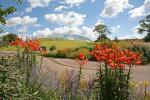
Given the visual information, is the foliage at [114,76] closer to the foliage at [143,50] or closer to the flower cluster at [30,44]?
the flower cluster at [30,44]

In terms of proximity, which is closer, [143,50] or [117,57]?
[117,57]

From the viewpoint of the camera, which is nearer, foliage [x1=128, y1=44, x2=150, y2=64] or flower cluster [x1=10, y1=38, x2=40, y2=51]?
flower cluster [x1=10, y1=38, x2=40, y2=51]

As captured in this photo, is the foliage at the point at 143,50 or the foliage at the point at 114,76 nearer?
the foliage at the point at 114,76

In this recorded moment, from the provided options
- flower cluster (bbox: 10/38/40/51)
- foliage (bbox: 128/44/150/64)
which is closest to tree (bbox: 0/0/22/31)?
flower cluster (bbox: 10/38/40/51)

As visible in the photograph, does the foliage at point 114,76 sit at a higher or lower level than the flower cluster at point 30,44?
lower

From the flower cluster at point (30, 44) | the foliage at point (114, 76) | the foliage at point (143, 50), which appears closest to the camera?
the foliage at point (114, 76)

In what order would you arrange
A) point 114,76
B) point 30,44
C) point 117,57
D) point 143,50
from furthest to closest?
1. point 143,50
2. point 30,44
3. point 117,57
4. point 114,76

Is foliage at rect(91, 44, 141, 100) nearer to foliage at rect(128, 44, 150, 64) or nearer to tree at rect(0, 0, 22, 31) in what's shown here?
tree at rect(0, 0, 22, 31)

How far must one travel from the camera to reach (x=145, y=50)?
34.0m

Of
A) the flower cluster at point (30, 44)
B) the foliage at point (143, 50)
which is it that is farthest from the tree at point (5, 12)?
the foliage at point (143, 50)

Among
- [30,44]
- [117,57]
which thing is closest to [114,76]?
[117,57]

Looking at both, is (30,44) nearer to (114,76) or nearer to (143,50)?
(114,76)

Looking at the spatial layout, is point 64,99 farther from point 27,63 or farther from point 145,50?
point 145,50

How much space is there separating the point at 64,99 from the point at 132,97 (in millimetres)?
3234
